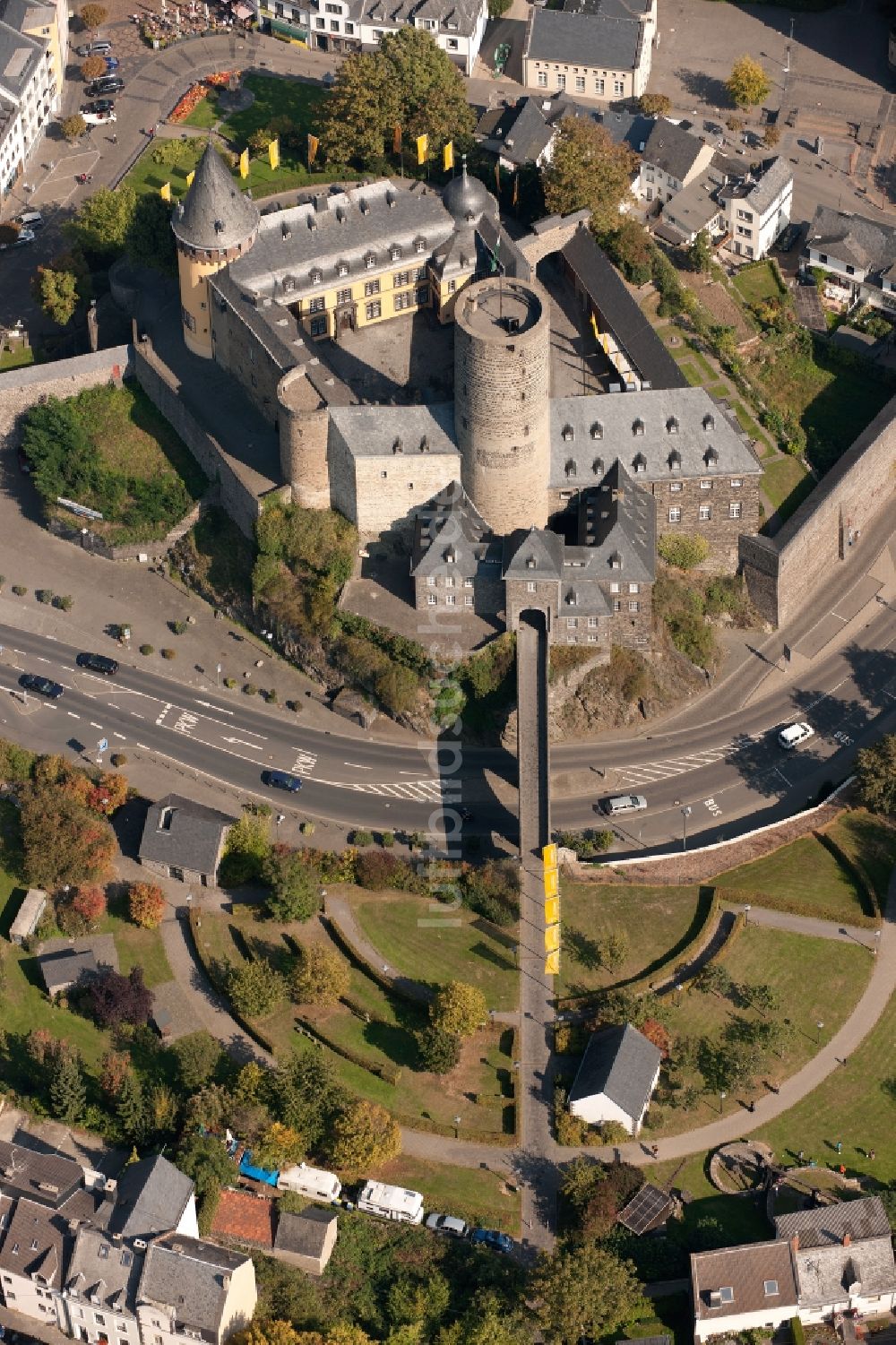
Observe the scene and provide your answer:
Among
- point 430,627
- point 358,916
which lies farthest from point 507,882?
point 430,627

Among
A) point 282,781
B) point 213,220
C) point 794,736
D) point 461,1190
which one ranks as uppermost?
point 213,220

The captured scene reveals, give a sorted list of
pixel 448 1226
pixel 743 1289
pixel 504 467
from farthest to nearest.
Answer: pixel 504 467 < pixel 448 1226 < pixel 743 1289

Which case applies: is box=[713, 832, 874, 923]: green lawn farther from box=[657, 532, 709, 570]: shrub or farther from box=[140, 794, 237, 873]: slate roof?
box=[140, 794, 237, 873]: slate roof

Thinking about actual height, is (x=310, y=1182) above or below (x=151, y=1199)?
below

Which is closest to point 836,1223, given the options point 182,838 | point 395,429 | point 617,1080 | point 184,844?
point 617,1080

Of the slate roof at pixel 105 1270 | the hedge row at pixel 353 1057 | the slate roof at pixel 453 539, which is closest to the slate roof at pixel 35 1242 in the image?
the slate roof at pixel 105 1270

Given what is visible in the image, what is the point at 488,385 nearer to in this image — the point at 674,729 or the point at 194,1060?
the point at 674,729

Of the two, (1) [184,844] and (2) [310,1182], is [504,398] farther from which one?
(2) [310,1182]
